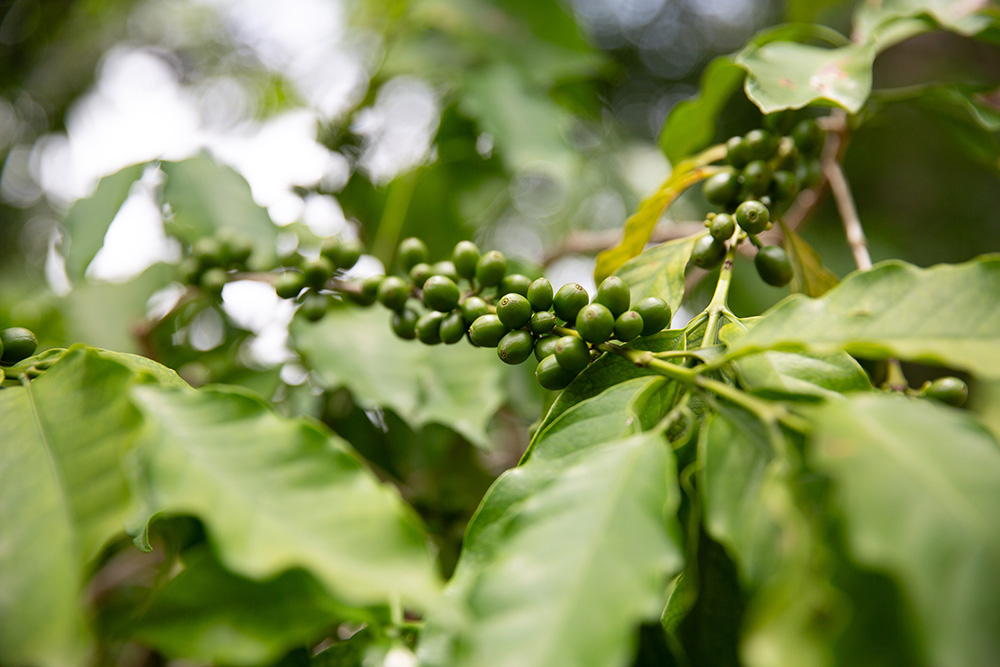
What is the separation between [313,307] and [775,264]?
0.71 m

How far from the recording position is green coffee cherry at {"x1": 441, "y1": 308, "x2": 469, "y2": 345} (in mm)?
812

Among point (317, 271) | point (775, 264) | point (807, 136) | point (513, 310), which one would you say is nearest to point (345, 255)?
point (317, 271)

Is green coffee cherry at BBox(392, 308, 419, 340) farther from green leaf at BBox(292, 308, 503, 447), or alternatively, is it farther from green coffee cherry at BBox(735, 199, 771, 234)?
green coffee cherry at BBox(735, 199, 771, 234)

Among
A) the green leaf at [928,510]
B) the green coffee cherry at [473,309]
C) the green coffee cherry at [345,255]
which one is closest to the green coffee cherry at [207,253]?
the green coffee cherry at [345,255]

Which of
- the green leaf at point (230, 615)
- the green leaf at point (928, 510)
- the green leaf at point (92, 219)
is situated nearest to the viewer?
the green leaf at point (928, 510)

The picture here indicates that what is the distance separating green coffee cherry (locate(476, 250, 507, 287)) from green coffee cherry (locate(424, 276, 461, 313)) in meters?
0.05

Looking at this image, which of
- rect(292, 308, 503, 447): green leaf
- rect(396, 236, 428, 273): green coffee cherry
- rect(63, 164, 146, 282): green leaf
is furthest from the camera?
rect(63, 164, 146, 282): green leaf

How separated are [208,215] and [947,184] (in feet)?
11.7

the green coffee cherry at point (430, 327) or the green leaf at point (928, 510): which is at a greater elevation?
the green leaf at point (928, 510)

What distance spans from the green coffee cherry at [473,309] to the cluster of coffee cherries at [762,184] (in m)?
0.30

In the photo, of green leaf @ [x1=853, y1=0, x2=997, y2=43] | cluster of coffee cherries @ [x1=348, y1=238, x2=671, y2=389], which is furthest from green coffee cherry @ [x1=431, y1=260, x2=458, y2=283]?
green leaf @ [x1=853, y1=0, x2=997, y2=43]

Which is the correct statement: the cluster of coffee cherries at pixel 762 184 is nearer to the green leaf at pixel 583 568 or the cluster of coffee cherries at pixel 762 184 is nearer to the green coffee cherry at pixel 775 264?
the green coffee cherry at pixel 775 264

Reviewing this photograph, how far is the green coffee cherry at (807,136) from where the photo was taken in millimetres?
995

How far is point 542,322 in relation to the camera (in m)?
0.74
